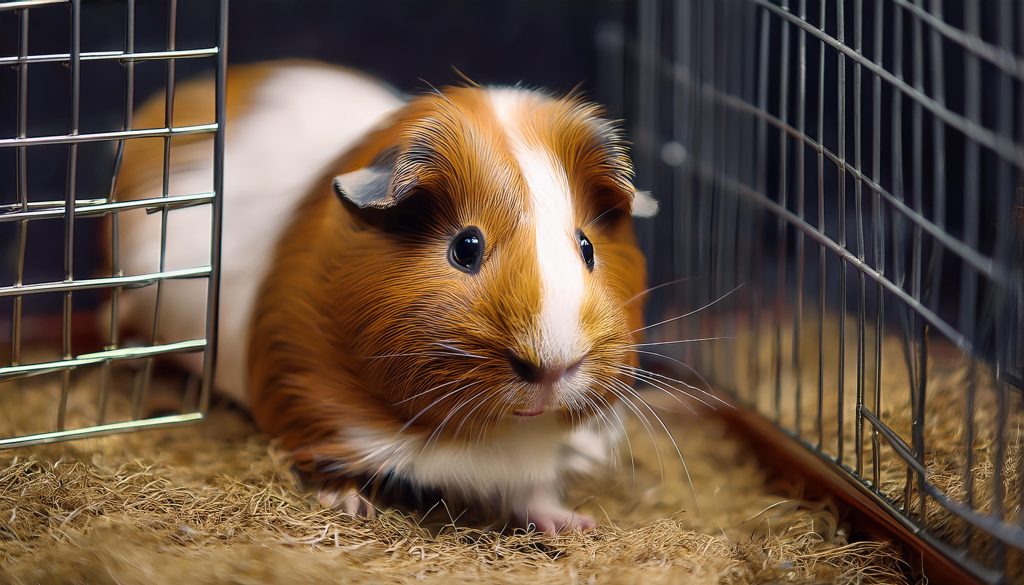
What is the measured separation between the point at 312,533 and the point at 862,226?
910 millimetres

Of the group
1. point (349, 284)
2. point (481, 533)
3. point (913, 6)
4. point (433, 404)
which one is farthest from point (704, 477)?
point (913, 6)

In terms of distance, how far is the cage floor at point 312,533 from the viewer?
1.09 meters

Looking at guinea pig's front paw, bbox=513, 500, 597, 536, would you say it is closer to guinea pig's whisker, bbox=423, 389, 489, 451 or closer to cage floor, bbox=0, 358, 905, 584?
cage floor, bbox=0, 358, 905, 584

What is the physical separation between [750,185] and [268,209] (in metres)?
0.93

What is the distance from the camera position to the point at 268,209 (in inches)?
63.9

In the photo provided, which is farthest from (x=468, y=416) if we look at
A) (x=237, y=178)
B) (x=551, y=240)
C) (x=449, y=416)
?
(x=237, y=178)

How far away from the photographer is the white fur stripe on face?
1130 millimetres

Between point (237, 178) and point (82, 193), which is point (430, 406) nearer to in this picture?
point (237, 178)

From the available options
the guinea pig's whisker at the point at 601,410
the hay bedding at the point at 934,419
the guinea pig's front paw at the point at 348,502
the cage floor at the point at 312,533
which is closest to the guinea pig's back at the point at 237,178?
the cage floor at the point at 312,533

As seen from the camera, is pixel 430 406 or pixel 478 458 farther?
pixel 478 458

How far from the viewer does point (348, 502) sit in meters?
1.35

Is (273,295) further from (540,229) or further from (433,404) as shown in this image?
(540,229)

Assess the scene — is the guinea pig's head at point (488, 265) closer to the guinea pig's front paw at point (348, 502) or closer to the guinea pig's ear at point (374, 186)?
the guinea pig's ear at point (374, 186)

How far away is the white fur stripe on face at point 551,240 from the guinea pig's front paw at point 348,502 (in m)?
0.40
